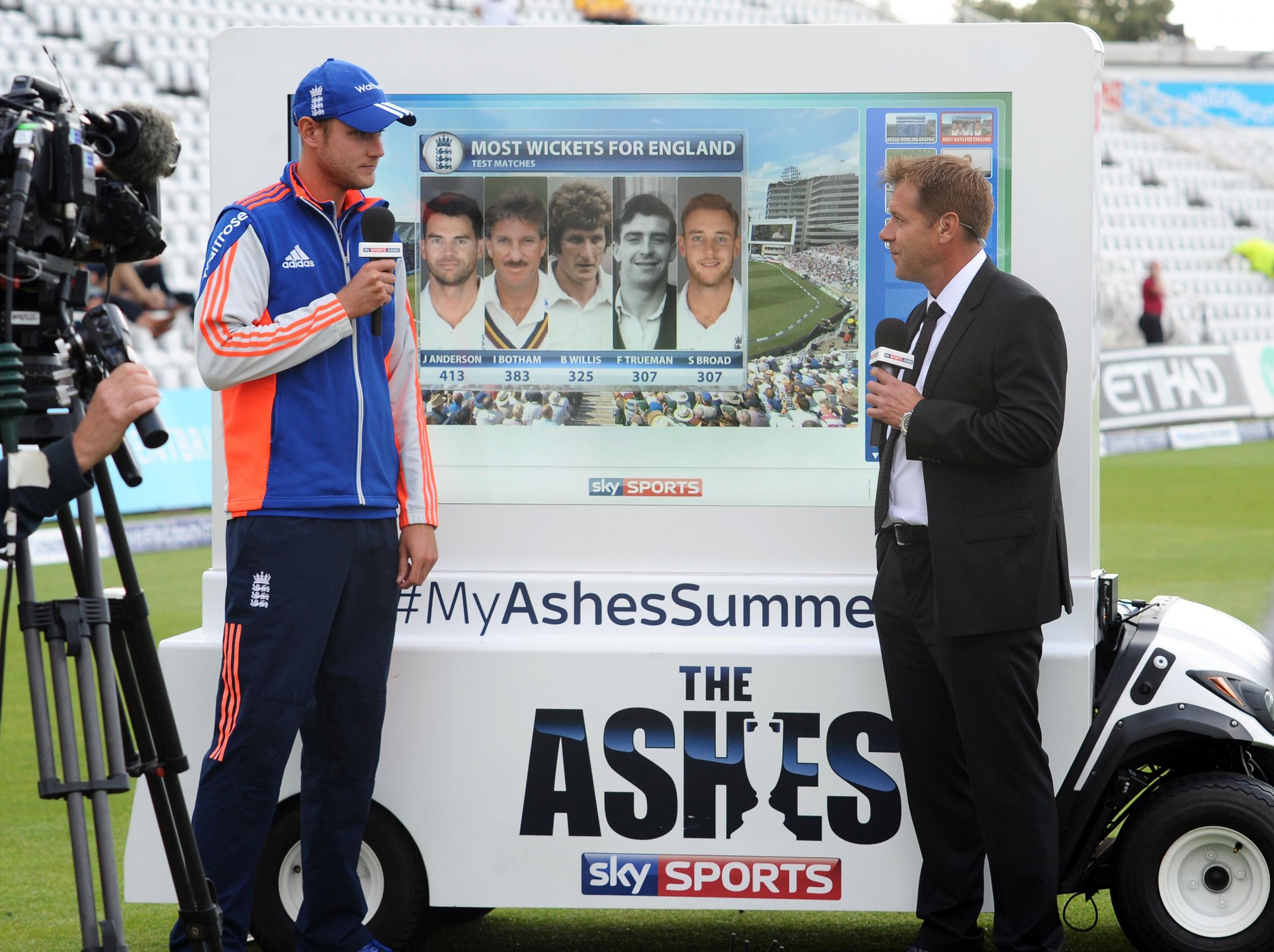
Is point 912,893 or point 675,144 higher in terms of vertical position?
point 675,144

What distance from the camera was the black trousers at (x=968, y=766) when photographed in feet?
10.3

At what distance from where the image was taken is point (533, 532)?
3.59m

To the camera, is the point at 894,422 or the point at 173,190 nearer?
the point at 894,422

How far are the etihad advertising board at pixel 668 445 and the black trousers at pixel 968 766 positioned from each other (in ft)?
0.45

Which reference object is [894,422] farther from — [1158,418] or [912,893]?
[1158,418]

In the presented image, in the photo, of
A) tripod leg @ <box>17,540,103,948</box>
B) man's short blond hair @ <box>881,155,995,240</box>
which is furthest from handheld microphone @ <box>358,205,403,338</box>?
man's short blond hair @ <box>881,155,995,240</box>

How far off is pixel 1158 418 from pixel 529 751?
57.3 feet

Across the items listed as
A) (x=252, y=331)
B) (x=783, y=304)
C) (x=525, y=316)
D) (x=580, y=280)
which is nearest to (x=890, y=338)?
(x=783, y=304)

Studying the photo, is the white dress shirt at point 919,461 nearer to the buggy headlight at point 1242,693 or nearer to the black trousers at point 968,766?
the black trousers at point 968,766

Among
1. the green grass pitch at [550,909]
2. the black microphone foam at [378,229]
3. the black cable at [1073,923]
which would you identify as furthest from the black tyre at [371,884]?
the black cable at [1073,923]

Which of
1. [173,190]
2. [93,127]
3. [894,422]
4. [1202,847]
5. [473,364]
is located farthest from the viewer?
[173,190]

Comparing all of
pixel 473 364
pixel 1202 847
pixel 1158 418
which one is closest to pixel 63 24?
pixel 1158 418

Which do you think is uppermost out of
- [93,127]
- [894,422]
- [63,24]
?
[63,24]
